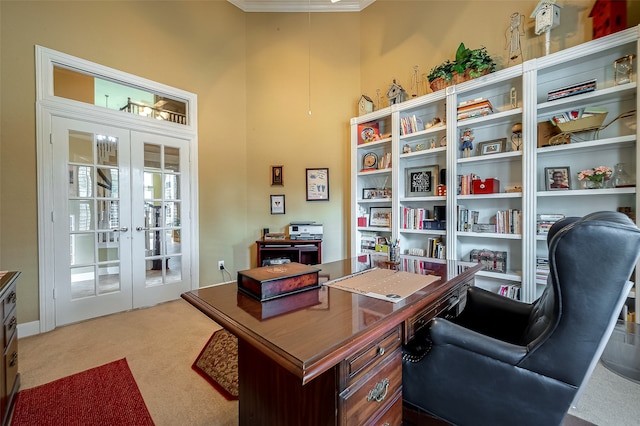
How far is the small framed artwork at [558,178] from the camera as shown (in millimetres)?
2345

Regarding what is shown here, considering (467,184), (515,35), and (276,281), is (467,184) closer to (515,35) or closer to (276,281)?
(515,35)

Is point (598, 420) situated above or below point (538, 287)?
below

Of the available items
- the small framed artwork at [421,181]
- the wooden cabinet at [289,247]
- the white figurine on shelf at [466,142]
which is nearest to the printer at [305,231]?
the wooden cabinet at [289,247]

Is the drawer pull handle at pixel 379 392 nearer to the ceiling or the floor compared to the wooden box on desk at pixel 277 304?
nearer to the floor

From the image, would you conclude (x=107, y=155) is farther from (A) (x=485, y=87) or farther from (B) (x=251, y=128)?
(A) (x=485, y=87)

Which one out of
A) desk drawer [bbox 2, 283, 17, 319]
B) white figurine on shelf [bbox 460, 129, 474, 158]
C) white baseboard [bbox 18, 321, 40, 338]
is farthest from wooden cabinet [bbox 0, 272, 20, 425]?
white figurine on shelf [bbox 460, 129, 474, 158]

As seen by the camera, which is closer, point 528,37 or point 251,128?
point 528,37

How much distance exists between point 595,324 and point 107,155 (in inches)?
159

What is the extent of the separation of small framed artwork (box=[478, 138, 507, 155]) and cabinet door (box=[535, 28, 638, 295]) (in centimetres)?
31

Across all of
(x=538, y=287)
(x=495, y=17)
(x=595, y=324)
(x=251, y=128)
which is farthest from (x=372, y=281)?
(x=251, y=128)

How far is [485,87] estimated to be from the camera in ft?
9.01

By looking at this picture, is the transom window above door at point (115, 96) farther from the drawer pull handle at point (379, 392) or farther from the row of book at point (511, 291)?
the row of book at point (511, 291)

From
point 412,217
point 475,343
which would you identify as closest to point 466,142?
point 412,217

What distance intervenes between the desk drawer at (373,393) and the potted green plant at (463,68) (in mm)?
2866
